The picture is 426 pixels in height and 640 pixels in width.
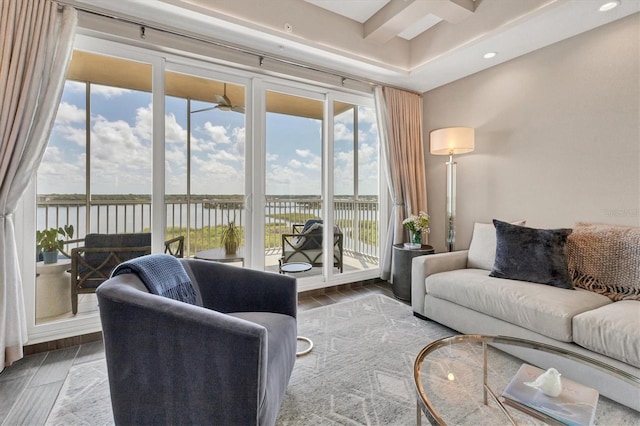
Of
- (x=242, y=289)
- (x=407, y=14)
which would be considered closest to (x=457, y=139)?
(x=407, y=14)

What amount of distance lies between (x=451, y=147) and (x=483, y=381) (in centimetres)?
223

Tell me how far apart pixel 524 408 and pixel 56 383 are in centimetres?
244

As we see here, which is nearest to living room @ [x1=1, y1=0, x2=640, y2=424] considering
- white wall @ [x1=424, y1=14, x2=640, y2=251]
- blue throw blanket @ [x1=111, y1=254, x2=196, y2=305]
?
white wall @ [x1=424, y1=14, x2=640, y2=251]

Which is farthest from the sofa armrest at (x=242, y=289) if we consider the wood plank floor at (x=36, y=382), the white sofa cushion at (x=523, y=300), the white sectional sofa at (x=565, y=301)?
the white sofa cushion at (x=523, y=300)

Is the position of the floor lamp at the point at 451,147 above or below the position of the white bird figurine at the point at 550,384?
above

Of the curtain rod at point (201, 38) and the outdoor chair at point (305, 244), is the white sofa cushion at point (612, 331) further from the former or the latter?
the curtain rod at point (201, 38)

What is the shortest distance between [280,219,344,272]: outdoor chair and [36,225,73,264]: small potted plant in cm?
188

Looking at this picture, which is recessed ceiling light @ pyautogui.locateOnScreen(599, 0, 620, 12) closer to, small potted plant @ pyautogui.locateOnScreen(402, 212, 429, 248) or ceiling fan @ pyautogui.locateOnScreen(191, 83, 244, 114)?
small potted plant @ pyautogui.locateOnScreen(402, 212, 429, 248)

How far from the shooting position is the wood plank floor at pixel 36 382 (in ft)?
4.93

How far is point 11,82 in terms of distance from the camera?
184 centimetres

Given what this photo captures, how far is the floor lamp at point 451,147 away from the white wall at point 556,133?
17 cm

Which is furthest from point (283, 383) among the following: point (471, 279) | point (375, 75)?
point (375, 75)

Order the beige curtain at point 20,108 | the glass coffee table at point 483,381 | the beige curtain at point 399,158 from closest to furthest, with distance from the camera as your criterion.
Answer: the glass coffee table at point 483,381, the beige curtain at point 20,108, the beige curtain at point 399,158

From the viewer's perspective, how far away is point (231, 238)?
2.95 m
